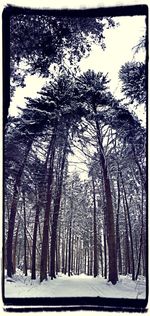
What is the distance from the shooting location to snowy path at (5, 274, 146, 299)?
2840mm

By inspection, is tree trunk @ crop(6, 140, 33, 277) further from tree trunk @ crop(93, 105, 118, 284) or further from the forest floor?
tree trunk @ crop(93, 105, 118, 284)

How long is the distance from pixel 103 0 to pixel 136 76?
675 millimetres

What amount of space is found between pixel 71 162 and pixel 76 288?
100cm

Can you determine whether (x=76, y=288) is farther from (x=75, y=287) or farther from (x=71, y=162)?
(x=71, y=162)

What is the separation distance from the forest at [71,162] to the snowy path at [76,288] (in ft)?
0.19

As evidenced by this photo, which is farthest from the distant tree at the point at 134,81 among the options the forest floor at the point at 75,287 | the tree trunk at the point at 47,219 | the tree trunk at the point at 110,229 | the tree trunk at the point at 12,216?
the forest floor at the point at 75,287

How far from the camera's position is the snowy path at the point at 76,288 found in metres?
2.84

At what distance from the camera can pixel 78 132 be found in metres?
3.23

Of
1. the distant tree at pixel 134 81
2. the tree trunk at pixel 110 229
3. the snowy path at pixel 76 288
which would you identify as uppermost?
the distant tree at pixel 134 81

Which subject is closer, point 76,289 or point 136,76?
point 76,289

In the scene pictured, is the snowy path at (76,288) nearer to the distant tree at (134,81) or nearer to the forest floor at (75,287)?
the forest floor at (75,287)

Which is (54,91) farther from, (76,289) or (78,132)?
(76,289)

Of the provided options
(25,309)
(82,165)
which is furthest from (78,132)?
(25,309)

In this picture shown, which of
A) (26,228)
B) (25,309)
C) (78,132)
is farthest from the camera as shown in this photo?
(78,132)
